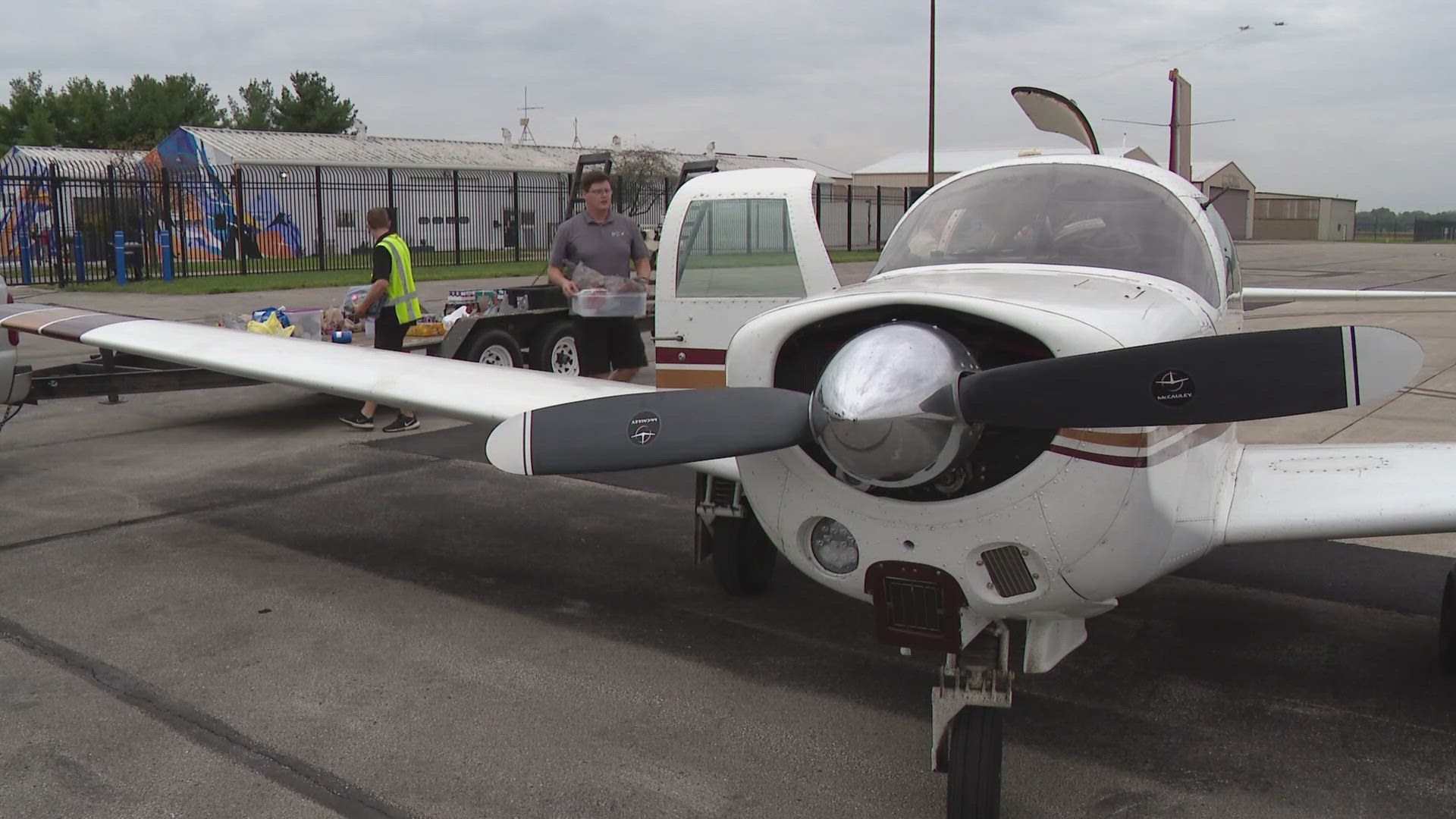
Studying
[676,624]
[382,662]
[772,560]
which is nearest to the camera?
[382,662]

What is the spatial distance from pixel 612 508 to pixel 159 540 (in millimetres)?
2557

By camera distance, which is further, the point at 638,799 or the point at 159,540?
the point at 159,540

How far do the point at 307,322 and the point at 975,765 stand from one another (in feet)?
27.2

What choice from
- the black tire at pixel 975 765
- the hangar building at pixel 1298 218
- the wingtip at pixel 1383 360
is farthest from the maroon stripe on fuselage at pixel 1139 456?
the hangar building at pixel 1298 218

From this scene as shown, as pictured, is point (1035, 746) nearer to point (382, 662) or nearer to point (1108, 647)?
point (1108, 647)

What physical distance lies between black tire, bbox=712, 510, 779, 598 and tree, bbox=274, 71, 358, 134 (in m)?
75.3

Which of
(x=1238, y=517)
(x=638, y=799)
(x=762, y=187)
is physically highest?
(x=762, y=187)

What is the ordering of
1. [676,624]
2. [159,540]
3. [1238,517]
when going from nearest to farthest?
[1238,517] → [676,624] → [159,540]

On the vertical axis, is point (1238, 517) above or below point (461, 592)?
above

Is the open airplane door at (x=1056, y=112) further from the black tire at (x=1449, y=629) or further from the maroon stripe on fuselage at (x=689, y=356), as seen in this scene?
the black tire at (x=1449, y=629)

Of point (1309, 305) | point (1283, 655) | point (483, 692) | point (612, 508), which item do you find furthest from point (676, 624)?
point (1309, 305)

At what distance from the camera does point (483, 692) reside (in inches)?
170

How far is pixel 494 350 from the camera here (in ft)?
32.1

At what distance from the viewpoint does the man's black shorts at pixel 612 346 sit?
27.8 feet
